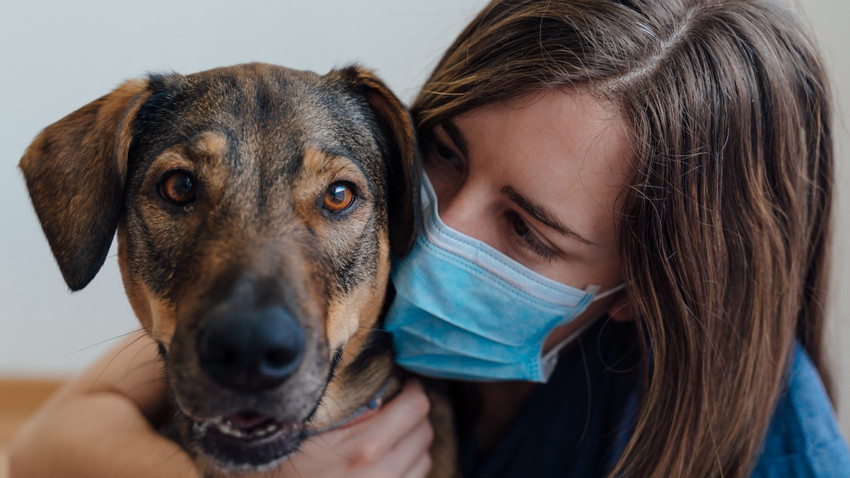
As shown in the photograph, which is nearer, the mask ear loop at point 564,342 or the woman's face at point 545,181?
the woman's face at point 545,181

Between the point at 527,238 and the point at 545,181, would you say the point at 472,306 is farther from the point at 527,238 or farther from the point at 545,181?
the point at 545,181

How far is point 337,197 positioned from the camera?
79.4 inches

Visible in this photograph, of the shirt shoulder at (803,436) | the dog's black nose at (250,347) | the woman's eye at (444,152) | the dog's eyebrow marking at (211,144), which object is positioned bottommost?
the shirt shoulder at (803,436)

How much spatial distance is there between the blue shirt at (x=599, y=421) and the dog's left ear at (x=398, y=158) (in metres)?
0.85

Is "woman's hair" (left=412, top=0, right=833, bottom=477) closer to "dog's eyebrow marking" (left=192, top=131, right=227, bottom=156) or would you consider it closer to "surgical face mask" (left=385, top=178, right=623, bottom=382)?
"surgical face mask" (left=385, top=178, right=623, bottom=382)

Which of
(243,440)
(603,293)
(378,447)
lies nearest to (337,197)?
(243,440)

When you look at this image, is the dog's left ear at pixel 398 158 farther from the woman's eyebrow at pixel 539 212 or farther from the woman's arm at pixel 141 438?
the woman's arm at pixel 141 438

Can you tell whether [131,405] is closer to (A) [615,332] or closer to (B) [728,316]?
(A) [615,332]

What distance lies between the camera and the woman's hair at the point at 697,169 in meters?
2.07

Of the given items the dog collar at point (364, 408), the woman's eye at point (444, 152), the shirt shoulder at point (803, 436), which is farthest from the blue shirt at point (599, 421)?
the woman's eye at point (444, 152)

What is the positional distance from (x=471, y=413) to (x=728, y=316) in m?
1.13

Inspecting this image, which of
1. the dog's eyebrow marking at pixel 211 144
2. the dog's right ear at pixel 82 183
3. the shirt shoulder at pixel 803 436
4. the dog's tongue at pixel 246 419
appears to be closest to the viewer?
the dog's tongue at pixel 246 419

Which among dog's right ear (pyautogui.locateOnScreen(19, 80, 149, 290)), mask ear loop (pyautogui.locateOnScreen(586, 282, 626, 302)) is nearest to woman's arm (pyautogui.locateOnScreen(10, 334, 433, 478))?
dog's right ear (pyautogui.locateOnScreen(19, 80, 149, 290))

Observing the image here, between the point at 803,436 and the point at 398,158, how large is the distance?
161 centimetres
